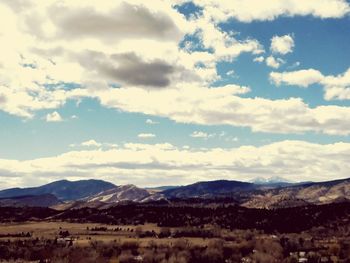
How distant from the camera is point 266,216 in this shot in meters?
189

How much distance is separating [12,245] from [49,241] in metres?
12.0

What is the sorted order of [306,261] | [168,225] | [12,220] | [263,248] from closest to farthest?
[306,261], [263,248], [168,225], [12,220]

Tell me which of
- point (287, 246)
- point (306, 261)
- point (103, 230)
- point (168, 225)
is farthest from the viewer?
point (168, 225)

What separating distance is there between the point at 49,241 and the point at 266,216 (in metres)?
89.2

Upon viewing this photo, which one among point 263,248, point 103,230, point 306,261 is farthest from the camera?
point 103,230

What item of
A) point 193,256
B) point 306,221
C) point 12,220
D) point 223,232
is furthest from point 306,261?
point 12,220

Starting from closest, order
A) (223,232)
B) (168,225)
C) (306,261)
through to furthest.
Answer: (306,261) → (223,232) → (168,225)

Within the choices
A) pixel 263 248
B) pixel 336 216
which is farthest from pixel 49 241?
pixel 336 216

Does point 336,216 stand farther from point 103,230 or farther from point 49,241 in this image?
point 49,241

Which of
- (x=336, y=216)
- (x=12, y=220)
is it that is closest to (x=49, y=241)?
(x=12, y=220)

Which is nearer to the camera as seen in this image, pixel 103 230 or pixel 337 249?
pixel 337 249

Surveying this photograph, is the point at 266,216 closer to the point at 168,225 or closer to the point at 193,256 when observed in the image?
the point at 168,225

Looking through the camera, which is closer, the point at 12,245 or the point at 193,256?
the point at 193,256

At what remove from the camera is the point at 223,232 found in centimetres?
15475
